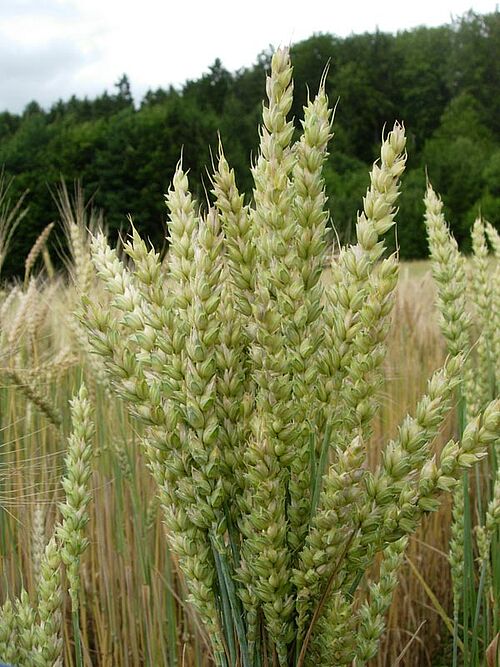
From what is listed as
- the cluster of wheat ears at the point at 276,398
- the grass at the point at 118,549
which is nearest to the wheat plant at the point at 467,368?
the cluster of wheat ears at the point at 276,398

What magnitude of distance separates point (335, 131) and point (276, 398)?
19.7 m

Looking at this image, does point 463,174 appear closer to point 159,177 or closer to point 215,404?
point 159,177

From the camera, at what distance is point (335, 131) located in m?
19.7

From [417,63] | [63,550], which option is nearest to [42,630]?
[63,550]

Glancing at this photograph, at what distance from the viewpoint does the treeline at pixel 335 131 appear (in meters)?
23.3

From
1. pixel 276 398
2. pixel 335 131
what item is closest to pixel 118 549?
pixel 276 398

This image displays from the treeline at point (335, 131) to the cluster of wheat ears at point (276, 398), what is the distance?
466 inches

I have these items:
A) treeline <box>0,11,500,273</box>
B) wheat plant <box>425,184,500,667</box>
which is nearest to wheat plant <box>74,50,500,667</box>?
wheat plant <box>425,184,500,667</box>

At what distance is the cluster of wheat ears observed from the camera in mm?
801

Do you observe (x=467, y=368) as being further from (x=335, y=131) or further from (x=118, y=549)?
(x=335, y=131)

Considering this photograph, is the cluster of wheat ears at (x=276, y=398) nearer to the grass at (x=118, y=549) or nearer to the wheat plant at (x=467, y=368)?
the wheat plant at (x=467, y=368)

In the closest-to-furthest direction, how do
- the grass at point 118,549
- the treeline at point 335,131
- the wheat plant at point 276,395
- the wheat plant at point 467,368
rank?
the wheat plant at point 276,395
the wheat plant at point 467,368
the grass at point 118,549
the treeline at point 335,131

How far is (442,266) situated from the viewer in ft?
4.91

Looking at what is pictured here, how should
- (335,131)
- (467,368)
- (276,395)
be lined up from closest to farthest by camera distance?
1. (276,395)
2. (467,368)
3. (335,131)
